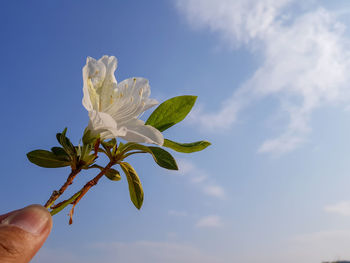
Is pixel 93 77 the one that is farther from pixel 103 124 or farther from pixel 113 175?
pixel 113 175

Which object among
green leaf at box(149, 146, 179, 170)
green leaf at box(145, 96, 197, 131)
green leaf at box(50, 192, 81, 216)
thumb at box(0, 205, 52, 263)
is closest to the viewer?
thumb at box(0, 205, 52, 263)

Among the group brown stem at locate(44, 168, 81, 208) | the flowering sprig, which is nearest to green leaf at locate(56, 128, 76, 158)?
the flowering sprig

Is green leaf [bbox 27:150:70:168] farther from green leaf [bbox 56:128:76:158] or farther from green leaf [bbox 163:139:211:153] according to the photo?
green leaf [bbox 163:139:211:153]

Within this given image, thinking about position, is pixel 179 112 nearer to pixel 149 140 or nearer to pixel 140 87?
pixel 140 87

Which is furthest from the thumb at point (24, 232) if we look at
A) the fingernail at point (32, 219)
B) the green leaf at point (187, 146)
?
the green leaf at point (187, 146)

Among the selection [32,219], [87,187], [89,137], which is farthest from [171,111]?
[32,219]

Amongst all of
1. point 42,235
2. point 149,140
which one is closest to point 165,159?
point 149,140
